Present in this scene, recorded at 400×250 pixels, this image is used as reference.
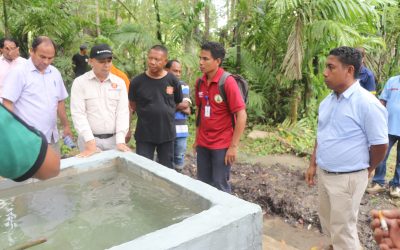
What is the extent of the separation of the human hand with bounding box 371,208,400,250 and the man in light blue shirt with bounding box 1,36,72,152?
2957 mm

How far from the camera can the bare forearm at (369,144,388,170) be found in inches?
103

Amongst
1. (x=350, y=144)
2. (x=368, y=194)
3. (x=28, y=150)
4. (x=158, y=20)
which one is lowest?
(x=368, y=194)

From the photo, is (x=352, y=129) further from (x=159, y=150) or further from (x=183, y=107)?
(x=183, y=107)

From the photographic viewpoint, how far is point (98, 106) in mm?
3408

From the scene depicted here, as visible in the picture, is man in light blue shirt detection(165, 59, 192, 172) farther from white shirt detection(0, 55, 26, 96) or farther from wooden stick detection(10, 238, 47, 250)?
wooden stick detection(10, 238, 47, 250)

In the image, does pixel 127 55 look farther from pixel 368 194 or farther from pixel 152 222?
pixel 152 222

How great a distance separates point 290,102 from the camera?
7.27 meters

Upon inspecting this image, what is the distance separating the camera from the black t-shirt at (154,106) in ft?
12.1

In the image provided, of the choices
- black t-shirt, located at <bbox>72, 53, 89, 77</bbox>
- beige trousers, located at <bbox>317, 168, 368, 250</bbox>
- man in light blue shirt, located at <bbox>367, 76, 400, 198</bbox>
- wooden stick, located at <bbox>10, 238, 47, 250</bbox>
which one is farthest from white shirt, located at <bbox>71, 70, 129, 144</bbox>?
black t-shirt, located at <bbox>72, 53, 89, 77</bbox>

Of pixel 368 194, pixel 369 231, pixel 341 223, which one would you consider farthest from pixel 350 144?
pixel 368 194

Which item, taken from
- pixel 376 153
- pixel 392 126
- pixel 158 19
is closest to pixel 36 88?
pixel 376 153

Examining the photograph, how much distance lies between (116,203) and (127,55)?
6.59 m

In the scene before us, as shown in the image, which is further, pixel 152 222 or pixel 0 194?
pixel 0 194

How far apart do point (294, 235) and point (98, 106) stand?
7.49 feet
